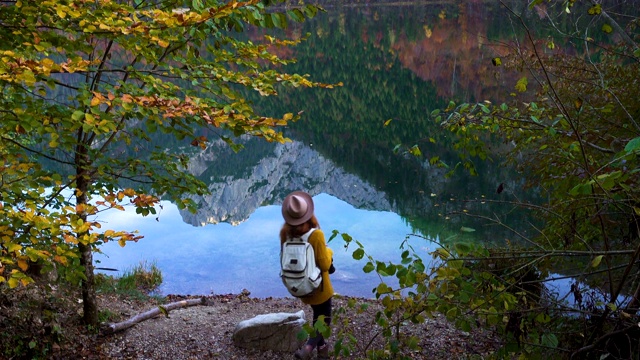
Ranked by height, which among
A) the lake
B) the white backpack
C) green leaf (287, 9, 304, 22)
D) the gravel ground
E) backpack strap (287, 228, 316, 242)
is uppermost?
the lake

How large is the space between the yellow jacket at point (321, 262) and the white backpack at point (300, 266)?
51 mm

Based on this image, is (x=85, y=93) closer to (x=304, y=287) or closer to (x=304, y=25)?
(x=304, y=287)

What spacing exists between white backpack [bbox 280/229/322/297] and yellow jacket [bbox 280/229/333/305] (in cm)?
5

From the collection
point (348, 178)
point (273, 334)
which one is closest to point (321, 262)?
point (273, 334)

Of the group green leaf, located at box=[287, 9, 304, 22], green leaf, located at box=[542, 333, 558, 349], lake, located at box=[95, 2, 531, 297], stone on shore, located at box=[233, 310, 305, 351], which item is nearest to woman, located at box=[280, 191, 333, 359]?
stone on shore, located at box=[233, 310, 305, 351]

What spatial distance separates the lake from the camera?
481 inches

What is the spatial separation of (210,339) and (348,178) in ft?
49.9

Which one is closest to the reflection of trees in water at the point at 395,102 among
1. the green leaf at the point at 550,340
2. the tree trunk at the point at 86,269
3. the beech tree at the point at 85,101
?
the beech tree at the point at 85,101

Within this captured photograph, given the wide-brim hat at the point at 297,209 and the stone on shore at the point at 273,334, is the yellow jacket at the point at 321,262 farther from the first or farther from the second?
the stone on shore at the point at 273,334

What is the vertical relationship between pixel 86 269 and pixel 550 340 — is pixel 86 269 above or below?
above

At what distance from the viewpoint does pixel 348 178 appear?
21.4 metres

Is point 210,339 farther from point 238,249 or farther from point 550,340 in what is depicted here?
point 238,249

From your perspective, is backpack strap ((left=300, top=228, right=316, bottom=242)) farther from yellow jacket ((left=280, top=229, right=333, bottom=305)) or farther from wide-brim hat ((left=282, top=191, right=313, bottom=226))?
wide-brim hat ((left=282, top=191, right=313, bottom=226))

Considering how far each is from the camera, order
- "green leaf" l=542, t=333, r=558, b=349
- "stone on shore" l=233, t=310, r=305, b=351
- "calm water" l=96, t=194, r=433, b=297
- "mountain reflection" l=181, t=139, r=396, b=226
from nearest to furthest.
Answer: "green leaf" l=542, t=333, r=558, b=349 → "stone on shore" l=233, t=310, r=305, b=351 → "calm water" l=96, t=194, r=433, b=297 → "mountain reflection" l=181, t=139, r=396, b=226
